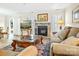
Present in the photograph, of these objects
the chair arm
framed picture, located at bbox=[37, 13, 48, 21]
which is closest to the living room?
framed picture, located at bbox=[37, 13, 48, 21]

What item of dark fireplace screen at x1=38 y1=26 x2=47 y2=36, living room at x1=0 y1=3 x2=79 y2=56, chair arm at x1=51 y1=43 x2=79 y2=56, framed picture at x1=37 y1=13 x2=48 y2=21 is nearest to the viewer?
chair arm at x1=51 y1=43 x2=79 y2=56

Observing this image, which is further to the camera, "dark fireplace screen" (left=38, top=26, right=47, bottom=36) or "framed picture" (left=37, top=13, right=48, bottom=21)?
"dark fireplace screen" (left=38, top=26, right=47, bottom=36)

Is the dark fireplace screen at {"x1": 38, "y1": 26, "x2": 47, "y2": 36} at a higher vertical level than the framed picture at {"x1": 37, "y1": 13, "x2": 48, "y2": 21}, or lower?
lower

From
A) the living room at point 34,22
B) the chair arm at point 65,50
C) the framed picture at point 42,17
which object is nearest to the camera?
the chair arm at point 65,50

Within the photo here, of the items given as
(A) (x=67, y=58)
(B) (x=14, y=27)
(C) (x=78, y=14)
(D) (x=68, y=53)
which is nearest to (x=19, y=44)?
(C) (x=78, y=14)

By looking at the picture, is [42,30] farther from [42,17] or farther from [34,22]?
[42,17]

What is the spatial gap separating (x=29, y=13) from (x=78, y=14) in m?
3.15

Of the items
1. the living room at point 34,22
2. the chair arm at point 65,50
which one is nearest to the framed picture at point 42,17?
the living room at point 34,22

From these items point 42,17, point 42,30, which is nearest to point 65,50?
point 42,17

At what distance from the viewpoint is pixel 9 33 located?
6.67 metres

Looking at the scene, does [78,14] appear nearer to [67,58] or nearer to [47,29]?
[67,58]

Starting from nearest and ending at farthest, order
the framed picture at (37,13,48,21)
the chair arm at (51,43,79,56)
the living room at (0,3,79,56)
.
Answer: the chair arm at (51,43,79,56), the living room at (0,3,79,56), the framed picture at (37,13,48,21)

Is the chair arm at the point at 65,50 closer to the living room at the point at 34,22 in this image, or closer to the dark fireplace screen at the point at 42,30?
the living room at the point at 34,22

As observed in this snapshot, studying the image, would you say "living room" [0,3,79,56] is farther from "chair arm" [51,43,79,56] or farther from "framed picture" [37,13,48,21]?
"chair arm" [51,43,79,56]
